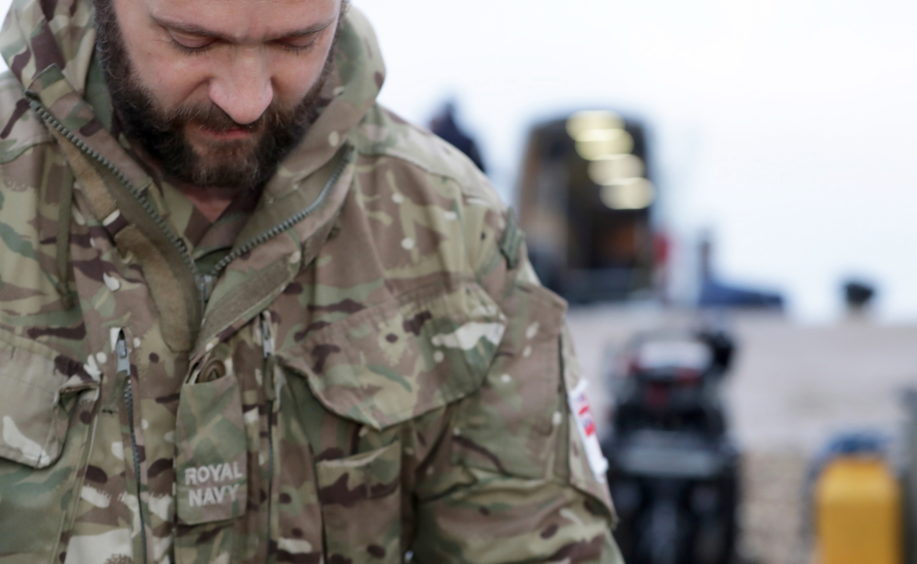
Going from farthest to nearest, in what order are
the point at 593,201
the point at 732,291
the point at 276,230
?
1. the point at 593,201
2. the point at 732,291
3. the point at 276,230

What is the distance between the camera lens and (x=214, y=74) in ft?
6.82

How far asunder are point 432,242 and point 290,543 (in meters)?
0.53

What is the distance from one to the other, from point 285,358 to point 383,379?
0.54 feet

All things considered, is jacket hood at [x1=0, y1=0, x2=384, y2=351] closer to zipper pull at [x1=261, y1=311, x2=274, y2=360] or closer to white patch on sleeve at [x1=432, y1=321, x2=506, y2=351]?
zipper pull at [x1=261, y1=311, x2=274, y2=360]

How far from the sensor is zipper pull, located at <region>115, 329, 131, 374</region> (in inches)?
87.0

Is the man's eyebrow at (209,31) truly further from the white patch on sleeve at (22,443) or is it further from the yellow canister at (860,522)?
the yellow canister at (860,522)

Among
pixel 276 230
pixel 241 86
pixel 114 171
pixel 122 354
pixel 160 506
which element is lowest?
pixel 160 506

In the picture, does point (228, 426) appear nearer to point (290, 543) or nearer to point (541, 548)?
point (290, 543)

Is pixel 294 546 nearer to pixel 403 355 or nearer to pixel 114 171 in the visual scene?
pixel 403 355

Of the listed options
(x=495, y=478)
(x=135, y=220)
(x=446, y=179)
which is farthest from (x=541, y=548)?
(x=135, y=220)

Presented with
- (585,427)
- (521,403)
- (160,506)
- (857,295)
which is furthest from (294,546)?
(857,295)

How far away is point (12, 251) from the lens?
2178 mm

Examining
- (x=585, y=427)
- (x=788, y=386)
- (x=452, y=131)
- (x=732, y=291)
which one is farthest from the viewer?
(x=732, y=291)

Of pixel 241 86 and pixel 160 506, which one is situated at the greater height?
pixel 241 86
